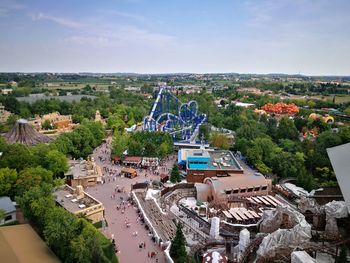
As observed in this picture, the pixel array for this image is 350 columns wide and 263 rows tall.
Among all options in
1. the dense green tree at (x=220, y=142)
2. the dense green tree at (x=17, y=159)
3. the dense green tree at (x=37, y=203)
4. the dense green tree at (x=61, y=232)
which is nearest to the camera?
the dense green tree at (x=61, y=232)

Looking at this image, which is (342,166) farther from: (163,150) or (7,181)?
(7,181)

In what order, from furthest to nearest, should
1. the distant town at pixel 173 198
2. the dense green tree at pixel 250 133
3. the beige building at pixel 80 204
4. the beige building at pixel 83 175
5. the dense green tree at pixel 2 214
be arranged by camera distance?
the dense green tree at pixel 250 133, the beige building at pixel 83 175, the beige building at pixel 80 204, the dense green tree at pixel 2 214, the distant town at pixel 173 198

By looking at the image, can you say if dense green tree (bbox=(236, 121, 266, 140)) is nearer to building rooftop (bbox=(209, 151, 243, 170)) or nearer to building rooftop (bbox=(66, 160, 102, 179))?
building rooftop (bbox=(209, 151, 243, 170))

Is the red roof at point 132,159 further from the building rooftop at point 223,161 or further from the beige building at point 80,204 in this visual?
the beige building at point 80,204

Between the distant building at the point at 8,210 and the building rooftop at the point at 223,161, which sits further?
the building rooftop at the point at 223,161

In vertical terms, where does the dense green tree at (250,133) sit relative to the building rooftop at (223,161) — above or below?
above

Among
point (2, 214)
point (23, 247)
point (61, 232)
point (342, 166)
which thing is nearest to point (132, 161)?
point (2, 214)

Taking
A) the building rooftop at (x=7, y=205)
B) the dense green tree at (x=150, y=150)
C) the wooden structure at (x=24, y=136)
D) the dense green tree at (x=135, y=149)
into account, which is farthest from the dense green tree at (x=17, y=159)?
the dense green tree at (x=150, y=150)
